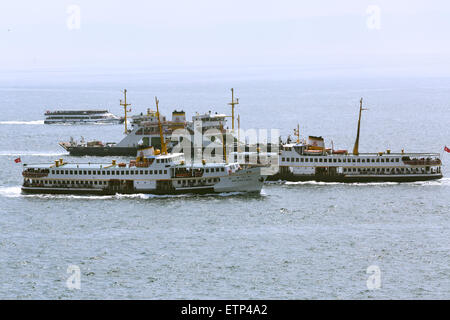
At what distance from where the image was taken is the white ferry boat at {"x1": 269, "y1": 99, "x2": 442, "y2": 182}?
333 feet

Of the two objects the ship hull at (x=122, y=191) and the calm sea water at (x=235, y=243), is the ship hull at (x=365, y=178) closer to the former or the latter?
the calm sea water at (x=235, y=243)

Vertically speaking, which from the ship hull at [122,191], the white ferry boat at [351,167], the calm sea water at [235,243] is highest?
the white ferry boat at [351,167]

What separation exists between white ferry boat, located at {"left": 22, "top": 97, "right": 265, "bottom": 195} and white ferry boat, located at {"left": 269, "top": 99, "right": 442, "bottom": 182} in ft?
36.2

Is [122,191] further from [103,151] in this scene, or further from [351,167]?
[103,151]

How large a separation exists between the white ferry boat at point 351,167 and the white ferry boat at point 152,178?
11020 millimetres

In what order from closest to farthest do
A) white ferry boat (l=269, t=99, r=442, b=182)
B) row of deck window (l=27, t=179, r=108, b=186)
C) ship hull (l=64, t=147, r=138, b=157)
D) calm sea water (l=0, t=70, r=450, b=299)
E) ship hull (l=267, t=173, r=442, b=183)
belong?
calm sea water (l=0, t=70, r=450, b=299) < row of deck window (l=27, t=179, r=108, b=186) < ship hull (l=267, t=173, r=442, b=183) < white ferry boat (l=269, t=99, r=442, b=182) < ship hull (l=64, t=147, r=138, b=157)

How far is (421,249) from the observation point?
2662 inches

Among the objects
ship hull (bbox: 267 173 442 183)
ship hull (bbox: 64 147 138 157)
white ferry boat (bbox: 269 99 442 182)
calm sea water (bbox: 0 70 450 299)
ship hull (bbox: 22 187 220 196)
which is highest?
ship hull (bbox: 64 147 138 157)

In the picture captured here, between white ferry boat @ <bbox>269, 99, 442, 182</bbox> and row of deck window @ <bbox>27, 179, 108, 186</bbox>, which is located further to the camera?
white ferry boat @ <bbox>269, 99, 442, 182</bbox>

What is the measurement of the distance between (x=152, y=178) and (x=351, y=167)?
27067mm

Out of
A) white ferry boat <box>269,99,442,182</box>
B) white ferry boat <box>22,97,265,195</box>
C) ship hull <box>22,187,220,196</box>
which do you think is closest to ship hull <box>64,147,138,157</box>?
white ferry boat <box>269,99,442,182</box>

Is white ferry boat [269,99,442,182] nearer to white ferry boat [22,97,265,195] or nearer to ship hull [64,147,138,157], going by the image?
white ferry boat [22,97,265,195]

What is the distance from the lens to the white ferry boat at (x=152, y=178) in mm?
92312

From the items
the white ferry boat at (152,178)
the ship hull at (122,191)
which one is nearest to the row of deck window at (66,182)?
the white ferry boat at (152,178)
